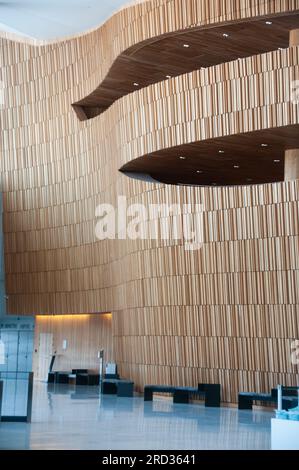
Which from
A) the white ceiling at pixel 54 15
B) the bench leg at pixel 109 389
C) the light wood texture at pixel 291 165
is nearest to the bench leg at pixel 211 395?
the bench leg at pixel 109 389

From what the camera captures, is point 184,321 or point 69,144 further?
point 69,144

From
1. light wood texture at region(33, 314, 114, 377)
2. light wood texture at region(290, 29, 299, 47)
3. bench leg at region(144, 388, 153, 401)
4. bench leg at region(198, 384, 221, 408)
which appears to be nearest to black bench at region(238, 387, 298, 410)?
bench leg at region(198, 384, 221, 408)

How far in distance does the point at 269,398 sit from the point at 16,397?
6.54 metres

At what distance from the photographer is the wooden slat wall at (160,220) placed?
63.9ft

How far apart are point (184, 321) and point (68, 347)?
36.6 ft

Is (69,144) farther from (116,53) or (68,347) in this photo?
(68,347)

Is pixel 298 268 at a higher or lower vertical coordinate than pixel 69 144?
lower

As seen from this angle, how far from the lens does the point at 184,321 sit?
21.8m

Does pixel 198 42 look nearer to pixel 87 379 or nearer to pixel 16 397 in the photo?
pixel 16 397

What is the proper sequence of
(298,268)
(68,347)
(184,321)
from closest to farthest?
(298,268) < (184,321) < (68,347)

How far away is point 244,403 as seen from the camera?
793 inches

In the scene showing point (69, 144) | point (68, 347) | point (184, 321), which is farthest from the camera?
point (68, 347)
